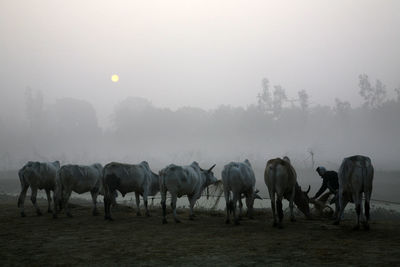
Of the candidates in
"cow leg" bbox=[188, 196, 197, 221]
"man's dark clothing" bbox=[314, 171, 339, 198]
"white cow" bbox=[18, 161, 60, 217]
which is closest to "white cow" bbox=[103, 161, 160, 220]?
"cow leg" bbox=[188, 196, 197, 221]

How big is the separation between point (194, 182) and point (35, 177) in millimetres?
7263

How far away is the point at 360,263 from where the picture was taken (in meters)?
6.42

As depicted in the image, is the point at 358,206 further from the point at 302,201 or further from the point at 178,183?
the point at 178,183

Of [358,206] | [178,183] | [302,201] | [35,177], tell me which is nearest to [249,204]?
[302,201]

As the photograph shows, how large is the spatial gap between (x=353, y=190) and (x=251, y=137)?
114m

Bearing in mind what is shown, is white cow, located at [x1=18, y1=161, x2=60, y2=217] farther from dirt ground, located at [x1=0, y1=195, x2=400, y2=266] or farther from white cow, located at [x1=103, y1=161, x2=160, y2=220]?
white cow, located at [x1=103, y1=161, x2=160, y2=220]

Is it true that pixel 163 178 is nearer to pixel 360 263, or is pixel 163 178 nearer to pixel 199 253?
pixel 199 253

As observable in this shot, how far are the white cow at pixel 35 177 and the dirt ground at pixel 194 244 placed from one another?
3.00m

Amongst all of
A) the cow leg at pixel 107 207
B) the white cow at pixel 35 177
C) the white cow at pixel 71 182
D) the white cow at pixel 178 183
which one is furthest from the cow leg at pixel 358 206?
the white cow at pixel 35 177

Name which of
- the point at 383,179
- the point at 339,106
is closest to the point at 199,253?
the point at 383,179

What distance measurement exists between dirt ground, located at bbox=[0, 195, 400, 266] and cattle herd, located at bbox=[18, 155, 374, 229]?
990 millimetres

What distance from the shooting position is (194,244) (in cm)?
852

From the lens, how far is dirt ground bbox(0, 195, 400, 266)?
6898mm

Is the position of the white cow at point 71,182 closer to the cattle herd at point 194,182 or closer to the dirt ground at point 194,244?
the cattle herd at point 194,182
